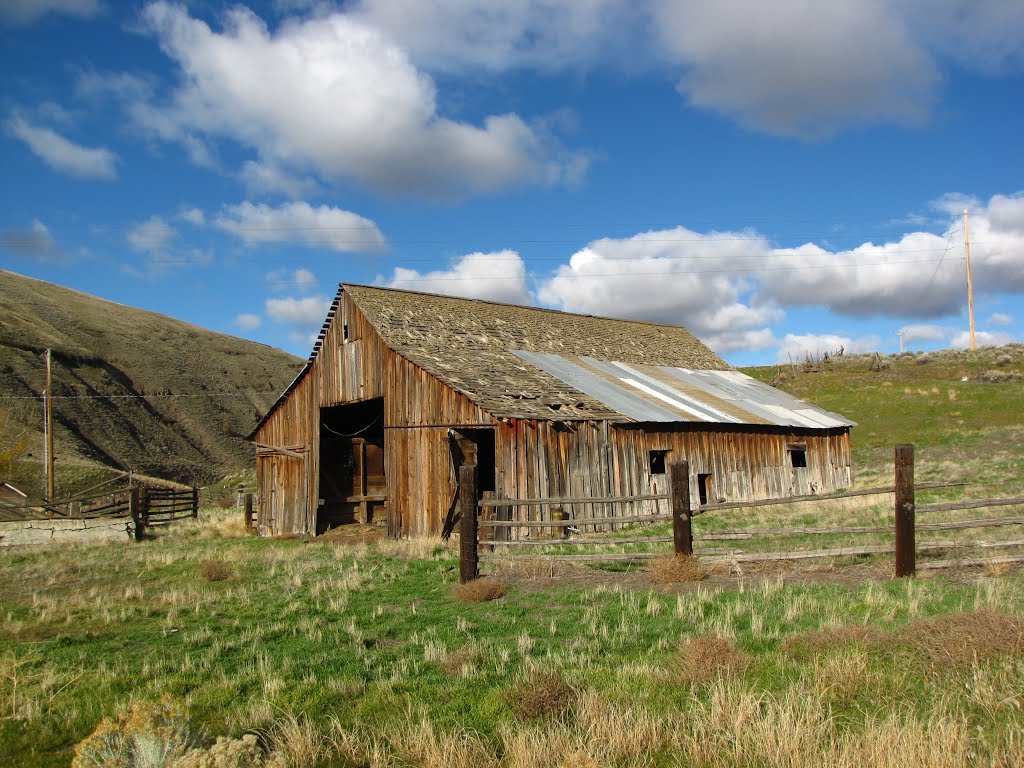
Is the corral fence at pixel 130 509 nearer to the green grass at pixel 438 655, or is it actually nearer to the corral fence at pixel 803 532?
the green grass at pixel 438 655

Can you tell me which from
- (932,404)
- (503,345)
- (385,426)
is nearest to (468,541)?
(385,426)

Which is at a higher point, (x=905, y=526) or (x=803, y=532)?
(x=905, y=526)

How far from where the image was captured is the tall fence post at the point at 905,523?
9992 millimetres

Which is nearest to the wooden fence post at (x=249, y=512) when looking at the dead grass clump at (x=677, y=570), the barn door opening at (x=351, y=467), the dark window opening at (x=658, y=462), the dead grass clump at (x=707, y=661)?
the barn door opening at (x=351, y=467)

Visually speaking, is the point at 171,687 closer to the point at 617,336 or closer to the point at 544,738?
the point at 544,738

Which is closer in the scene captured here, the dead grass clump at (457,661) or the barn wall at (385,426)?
the dead grass clump at (457,661)

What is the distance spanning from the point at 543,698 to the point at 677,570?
19.4 ft

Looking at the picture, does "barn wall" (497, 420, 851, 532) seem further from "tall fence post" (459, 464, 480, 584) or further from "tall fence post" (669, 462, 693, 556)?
"tall fence post" (459, 464, 480, 584)

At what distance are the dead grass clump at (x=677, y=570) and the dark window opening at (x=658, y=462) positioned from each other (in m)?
10.5

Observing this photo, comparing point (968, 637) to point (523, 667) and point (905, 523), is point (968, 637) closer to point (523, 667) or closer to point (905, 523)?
point (523, 667)

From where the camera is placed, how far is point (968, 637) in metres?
6.20

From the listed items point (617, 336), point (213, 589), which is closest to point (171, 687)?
point (213, 589)

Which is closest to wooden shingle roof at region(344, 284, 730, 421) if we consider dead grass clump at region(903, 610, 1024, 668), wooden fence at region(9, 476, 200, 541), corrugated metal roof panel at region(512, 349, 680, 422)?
corrugated metal roof panel at region(512, 349, 680, 422)

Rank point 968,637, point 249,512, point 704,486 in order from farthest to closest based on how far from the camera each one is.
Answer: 1. point 249,512
2. point 704,486
3. point 968,637
